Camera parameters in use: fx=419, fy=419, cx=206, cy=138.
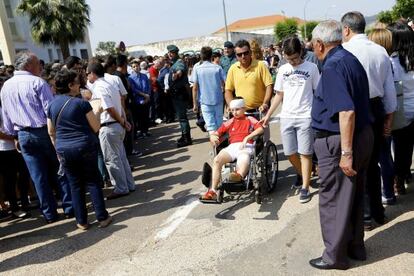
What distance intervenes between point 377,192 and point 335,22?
5.58 feet

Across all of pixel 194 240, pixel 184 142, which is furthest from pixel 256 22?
pixel 194 240

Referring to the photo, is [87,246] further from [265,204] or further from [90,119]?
[265,204]

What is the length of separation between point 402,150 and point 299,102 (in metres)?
1.26

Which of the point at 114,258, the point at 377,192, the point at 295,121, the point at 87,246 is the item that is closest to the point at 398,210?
the point at 377,192

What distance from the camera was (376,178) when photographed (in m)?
4.02

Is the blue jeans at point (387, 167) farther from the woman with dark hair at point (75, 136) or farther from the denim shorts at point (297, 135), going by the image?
the woman with dark hair at point (75, 136)

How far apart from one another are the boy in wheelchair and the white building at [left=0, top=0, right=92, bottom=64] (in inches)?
1056

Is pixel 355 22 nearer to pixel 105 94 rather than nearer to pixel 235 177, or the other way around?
pixel 235 177

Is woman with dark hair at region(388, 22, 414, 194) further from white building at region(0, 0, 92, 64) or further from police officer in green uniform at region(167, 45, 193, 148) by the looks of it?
white building at region(0, 0, 92, 64)

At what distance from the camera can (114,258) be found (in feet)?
13.2

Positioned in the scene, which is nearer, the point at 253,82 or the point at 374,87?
the point at 374,87

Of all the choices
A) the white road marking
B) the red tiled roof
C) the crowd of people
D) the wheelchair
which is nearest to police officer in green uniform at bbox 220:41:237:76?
the crowd of people

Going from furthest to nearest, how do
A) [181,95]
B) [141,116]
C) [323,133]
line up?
[141,116], [181,95], [323,133]

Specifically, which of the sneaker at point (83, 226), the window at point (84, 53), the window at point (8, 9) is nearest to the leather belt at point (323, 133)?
the sneaker at point (83, 226)
